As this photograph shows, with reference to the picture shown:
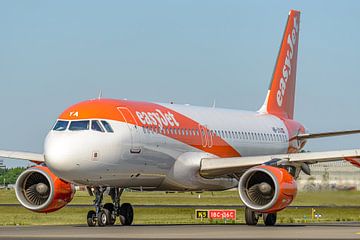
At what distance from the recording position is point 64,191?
39.7 meters

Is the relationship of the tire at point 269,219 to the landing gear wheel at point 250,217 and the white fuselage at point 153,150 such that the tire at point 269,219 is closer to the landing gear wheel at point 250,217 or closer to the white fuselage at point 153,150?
the landing gear wheel at point 250,217

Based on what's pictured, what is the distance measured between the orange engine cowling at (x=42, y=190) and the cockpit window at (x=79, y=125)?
3.20 metres

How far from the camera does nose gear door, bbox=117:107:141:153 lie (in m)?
38.0

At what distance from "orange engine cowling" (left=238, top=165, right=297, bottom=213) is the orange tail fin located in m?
14.1

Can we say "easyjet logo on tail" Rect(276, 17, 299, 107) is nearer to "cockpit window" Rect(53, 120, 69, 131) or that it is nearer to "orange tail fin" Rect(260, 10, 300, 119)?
"orange tail fin" Rect(260, 10, 300, 119)

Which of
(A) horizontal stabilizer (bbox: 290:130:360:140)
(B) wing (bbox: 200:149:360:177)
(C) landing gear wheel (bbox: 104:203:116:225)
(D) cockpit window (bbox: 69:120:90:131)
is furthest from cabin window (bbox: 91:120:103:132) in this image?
(A) horizontal stabilizer (bbox: 290:130:360:140)

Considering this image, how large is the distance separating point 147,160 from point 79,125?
3262 mm

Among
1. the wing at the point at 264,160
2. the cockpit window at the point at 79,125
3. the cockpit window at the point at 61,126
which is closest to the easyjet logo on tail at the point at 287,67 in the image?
the wing at the point at 264,160

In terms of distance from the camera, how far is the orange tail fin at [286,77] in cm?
5372

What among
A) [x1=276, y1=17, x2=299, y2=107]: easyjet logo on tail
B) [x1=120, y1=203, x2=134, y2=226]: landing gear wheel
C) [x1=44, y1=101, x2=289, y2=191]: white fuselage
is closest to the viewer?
[x1=44, y1=101, x2=289, y2=191]: white fuselage

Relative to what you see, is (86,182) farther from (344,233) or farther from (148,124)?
(344,233)

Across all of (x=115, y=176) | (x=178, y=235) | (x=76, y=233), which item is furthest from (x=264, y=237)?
(x=115, y=176)

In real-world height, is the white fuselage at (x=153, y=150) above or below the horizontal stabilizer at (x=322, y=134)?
below

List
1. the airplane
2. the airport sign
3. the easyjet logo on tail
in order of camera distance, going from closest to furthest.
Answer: the airplane
the airport sign
the easyjet logo on tail
